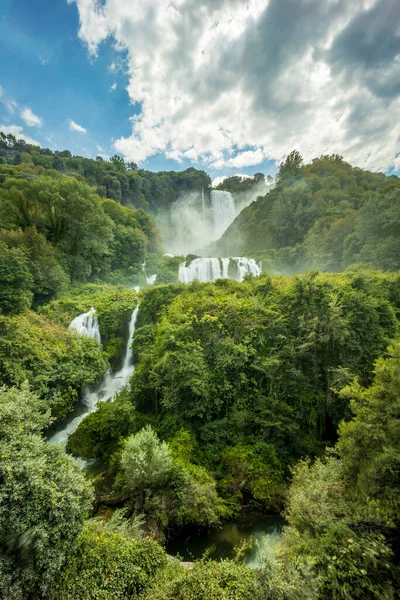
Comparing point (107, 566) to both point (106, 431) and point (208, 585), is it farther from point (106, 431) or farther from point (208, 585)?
point (106, 431)

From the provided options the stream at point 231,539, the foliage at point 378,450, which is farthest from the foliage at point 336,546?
the stream at point 231,539

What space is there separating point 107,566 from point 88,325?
646 inches

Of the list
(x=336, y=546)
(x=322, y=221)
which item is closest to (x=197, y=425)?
(x=336, y=546)

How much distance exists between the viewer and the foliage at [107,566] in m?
5.28

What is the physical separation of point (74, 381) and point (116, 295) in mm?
9804

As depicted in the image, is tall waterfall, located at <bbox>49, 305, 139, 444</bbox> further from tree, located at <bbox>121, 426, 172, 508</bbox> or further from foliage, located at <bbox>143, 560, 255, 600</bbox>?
foliage, located at <bbox>143, 560, 255, 600</bbox>

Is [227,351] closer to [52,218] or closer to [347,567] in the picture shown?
[347,567]

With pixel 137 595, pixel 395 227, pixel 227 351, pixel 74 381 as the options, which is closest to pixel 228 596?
pixel 137 595

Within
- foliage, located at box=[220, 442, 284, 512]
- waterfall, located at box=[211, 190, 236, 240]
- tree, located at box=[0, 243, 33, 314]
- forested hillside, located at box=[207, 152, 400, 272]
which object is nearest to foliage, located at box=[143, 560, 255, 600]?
foliage, located at box=[220, 442, 284, 512]

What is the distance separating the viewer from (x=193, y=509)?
8.91 metres

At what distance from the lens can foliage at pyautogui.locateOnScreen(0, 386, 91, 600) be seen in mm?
4875

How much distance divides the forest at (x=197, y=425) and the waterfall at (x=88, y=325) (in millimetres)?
395

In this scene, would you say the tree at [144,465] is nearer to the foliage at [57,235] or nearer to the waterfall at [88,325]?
the waterfall at [88,325]

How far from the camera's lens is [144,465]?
8.64 m
